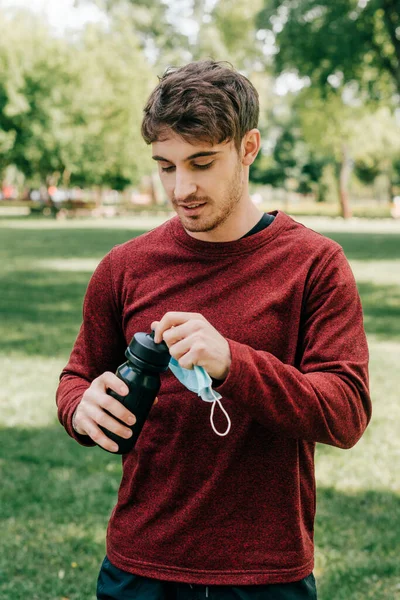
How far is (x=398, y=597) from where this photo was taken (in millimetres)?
4406

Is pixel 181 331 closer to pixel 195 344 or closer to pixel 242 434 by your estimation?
pixel 195 344

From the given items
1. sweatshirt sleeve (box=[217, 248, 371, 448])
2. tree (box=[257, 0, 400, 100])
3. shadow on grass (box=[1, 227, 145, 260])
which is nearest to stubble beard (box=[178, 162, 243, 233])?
sweatshirt sleeve (box=[217, 248, 371, 448])

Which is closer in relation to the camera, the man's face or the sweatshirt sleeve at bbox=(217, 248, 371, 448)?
the sweatshirt sleeve at bbox=(217, 248, 371, 448)

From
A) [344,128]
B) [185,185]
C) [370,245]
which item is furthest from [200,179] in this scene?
[344,128]

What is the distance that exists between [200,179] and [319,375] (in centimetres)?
58

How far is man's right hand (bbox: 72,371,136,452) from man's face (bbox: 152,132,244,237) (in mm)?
487

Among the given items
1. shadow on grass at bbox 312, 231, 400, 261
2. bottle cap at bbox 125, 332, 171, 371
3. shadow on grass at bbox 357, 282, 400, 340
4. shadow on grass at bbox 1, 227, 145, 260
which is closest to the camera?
bottle cap at bbox 125, 332, 171, 371

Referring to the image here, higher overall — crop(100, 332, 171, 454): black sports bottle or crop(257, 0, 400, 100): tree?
crop(257, 0, 400, 100): tree

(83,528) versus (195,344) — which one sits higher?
(195,344)

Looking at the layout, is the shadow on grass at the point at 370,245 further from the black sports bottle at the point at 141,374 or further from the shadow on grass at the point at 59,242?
the black sports bottle at the point at 141,374

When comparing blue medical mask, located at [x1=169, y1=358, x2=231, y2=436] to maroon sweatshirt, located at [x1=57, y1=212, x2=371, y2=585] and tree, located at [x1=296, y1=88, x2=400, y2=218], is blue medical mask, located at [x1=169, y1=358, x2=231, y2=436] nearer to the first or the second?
maroon sweatshirt, located at [x1=57, y1=212, x2=371, y2=585]

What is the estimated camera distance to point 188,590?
213 cm

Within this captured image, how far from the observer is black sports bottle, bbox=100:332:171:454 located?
1874 mm

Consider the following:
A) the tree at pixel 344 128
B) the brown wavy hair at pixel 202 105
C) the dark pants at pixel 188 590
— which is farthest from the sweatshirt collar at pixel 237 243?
the tree at pixel 344 128
